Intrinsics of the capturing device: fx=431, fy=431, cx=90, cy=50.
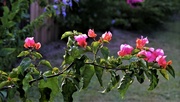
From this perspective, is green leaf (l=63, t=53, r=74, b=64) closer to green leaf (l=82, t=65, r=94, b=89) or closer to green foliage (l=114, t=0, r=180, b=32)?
green leaf (l=82, t=65, r=94, b=89)

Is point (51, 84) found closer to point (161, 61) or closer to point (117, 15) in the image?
point (161, 61)

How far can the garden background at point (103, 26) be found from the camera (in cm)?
400

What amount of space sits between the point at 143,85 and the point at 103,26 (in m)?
3.01

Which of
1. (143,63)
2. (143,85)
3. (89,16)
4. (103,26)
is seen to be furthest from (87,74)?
(103,26)

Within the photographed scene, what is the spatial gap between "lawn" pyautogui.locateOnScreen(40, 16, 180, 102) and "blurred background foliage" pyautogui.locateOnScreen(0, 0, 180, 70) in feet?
1.08

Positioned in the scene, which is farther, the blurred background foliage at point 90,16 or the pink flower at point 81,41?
the blurred background foliage at point 90,16

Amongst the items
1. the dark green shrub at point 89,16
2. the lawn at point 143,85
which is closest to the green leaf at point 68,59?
the lawn at point 143,85

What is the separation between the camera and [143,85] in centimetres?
473

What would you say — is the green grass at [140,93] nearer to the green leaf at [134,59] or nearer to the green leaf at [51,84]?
the green leaf at [51,84]

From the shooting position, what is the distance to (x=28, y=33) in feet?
13.8

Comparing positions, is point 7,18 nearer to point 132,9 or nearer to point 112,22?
point 112,22

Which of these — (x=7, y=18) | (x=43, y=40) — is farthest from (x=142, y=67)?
(x=43, y=40)

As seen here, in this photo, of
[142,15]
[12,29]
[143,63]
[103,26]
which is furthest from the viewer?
[142,15]

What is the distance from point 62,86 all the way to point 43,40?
181 inches
